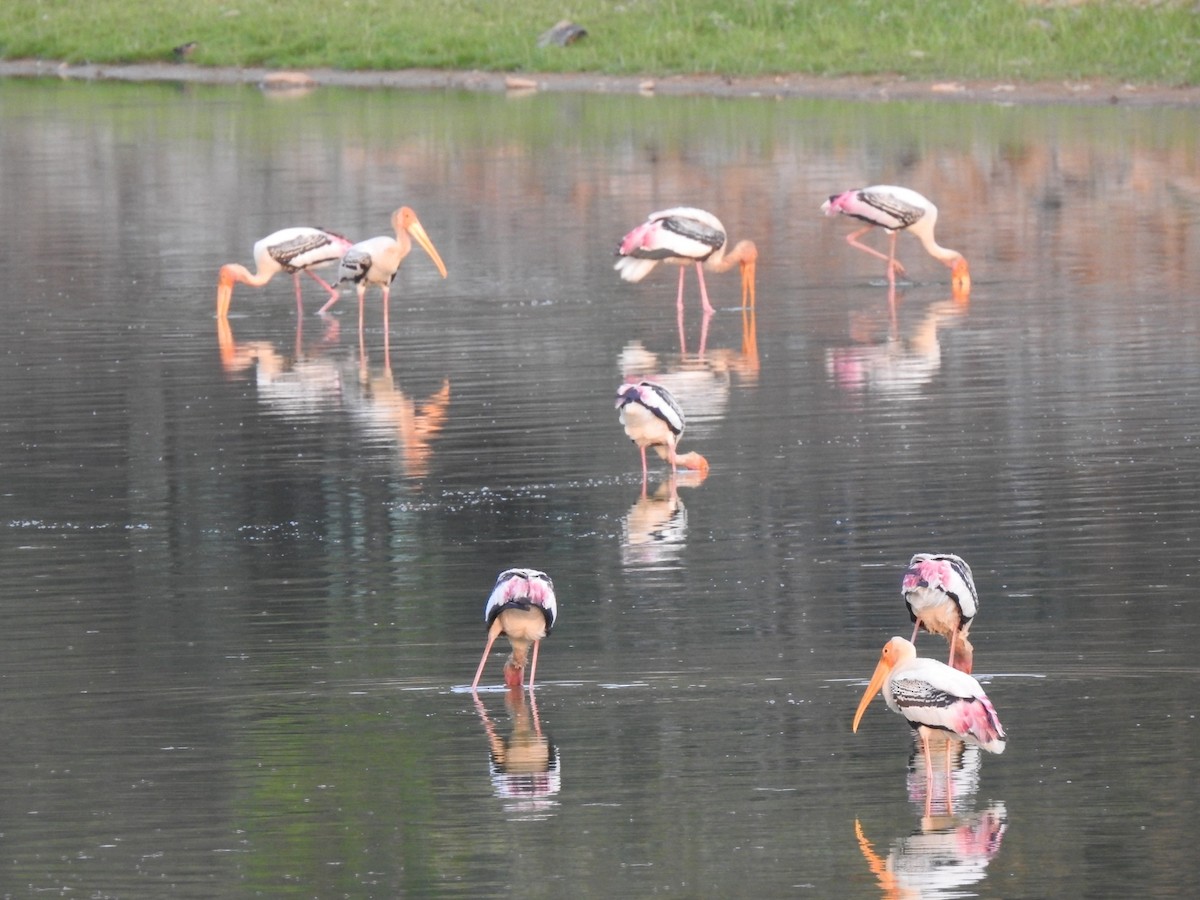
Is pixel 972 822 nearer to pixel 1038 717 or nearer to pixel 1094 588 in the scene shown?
pixel 1038 717

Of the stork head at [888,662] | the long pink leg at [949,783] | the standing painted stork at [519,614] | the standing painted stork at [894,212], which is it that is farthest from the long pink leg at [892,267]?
the stork head at [888,662]

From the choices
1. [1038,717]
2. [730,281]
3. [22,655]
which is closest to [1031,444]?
[1038,717]

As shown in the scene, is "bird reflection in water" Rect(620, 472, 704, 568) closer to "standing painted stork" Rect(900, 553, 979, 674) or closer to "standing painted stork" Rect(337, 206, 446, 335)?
"standing painted stork" Rect(900, 553, 979, 674)

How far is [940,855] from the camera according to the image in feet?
24.3

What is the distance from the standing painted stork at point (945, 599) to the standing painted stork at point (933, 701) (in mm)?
755

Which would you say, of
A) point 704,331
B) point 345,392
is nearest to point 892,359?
point 704,331

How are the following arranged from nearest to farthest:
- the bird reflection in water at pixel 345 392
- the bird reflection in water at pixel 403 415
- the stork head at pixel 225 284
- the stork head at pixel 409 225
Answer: the bird reflection in water at pixel 403 415
the bird reflection in water at pixel 345 392
the stork head at pixel 409 225
the stork head at pixel 225 284

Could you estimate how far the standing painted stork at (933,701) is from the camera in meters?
7.78

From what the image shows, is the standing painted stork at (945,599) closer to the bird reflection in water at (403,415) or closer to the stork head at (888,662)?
the stork head at (888,662)

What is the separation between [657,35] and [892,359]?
25695 millimetres

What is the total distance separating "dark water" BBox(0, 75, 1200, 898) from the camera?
25.1 feet

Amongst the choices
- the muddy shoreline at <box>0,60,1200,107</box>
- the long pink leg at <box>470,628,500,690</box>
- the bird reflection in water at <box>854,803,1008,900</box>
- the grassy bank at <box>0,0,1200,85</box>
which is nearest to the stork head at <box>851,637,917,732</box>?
the bird reflection in water at <box>854,803,1008,900</box>

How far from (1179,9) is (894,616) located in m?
30.1

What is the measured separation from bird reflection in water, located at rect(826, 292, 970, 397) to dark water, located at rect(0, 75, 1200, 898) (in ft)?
0.16
